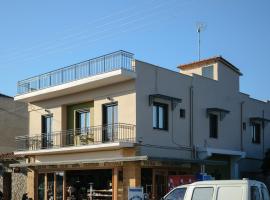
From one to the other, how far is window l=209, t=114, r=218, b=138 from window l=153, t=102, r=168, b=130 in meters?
4.02

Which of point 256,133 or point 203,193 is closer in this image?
point 203,193

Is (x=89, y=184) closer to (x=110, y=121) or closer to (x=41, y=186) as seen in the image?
(x=41, y=186)

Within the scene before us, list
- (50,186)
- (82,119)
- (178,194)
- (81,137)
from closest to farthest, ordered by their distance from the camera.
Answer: (178,194)
(81,137)
(82,119)
(50,186)

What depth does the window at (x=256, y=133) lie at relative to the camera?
34.4 m

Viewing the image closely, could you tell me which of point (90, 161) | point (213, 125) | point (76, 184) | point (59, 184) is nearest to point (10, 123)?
point (59, 184)

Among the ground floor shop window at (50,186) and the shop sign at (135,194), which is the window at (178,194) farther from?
the ground floor shop window at (50,186)

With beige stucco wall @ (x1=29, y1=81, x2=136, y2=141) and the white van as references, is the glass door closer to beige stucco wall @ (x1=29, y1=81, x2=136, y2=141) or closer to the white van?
beige stucco wall @ (x1=29, y1=81, x2=136, y2=141)

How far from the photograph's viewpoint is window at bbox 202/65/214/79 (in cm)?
3162

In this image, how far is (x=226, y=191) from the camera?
13.4m

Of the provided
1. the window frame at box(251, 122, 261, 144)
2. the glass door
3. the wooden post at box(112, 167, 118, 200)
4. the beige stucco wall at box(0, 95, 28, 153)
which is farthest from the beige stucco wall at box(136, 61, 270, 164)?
the beige stucco wall at box(0, 95, 28, 153)

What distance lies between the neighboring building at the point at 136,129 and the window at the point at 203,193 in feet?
31.3

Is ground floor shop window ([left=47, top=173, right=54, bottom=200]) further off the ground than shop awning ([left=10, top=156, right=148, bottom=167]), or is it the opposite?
shop awning ([left=10, top=156, right=148, bottom=167])

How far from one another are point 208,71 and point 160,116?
6.33 meters

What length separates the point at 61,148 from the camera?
2836 cm
